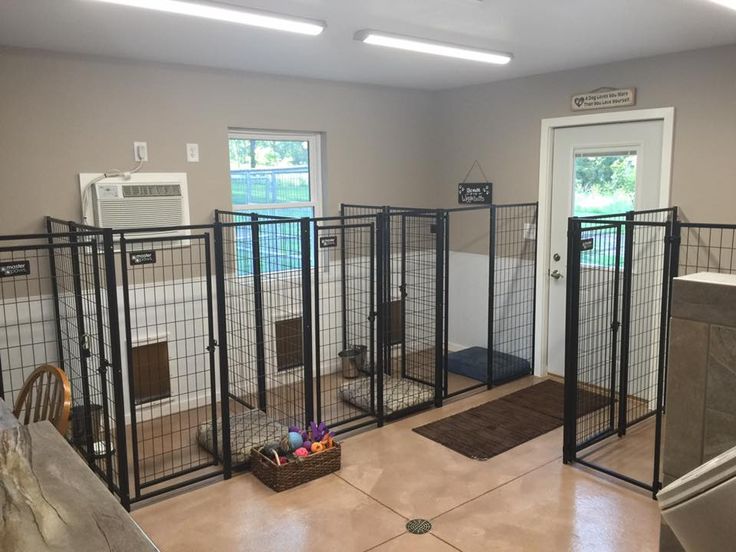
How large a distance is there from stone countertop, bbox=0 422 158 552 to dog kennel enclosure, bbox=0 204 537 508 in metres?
1.72

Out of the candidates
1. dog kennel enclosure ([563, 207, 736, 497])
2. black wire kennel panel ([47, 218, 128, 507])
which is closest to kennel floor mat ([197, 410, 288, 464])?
black wire kennel panel ([47, 218, 128, 507])

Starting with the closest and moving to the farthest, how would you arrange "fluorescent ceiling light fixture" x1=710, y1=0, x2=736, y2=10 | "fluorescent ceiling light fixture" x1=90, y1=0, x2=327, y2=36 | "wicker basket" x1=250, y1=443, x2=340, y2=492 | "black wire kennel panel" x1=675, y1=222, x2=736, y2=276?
1. "fluorescent ceiling light fixture" x1=90, y1=0, x2=327, y2=36
2. "fluorescent ceiling light fixture" x1=710, y1=0, x2=736, y2=10
3. "wicker basket" x1=250, y1=443, x2=340, y2=492
4. "black wire kennel panel" x1=675, y1=222, x2=736, y2=276

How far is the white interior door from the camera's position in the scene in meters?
4.43

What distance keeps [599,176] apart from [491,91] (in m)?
1.27

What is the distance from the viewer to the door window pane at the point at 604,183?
4578 mm

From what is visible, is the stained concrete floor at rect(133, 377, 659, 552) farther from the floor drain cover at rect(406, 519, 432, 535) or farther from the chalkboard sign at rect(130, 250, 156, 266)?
the chalkboard sign at rect(130, 250, 156, 266)

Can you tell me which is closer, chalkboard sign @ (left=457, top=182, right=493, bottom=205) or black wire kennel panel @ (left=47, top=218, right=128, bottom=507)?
black wire kennel panel @ (left=47, top=218, right=128, bottom=507)

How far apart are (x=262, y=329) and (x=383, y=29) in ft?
6.80

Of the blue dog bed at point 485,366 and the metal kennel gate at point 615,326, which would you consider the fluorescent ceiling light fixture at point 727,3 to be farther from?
the blue dog bed at point 485,366

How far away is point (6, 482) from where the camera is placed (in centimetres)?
126

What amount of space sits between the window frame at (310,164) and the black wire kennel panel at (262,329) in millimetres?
274

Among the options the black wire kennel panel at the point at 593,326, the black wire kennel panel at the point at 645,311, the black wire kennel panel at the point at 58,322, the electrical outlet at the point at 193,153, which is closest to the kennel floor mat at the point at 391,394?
the black wire kennel panel at the point at 593,326

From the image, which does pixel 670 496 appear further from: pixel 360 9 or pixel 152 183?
pixel 152 183

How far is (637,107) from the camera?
4395mm
